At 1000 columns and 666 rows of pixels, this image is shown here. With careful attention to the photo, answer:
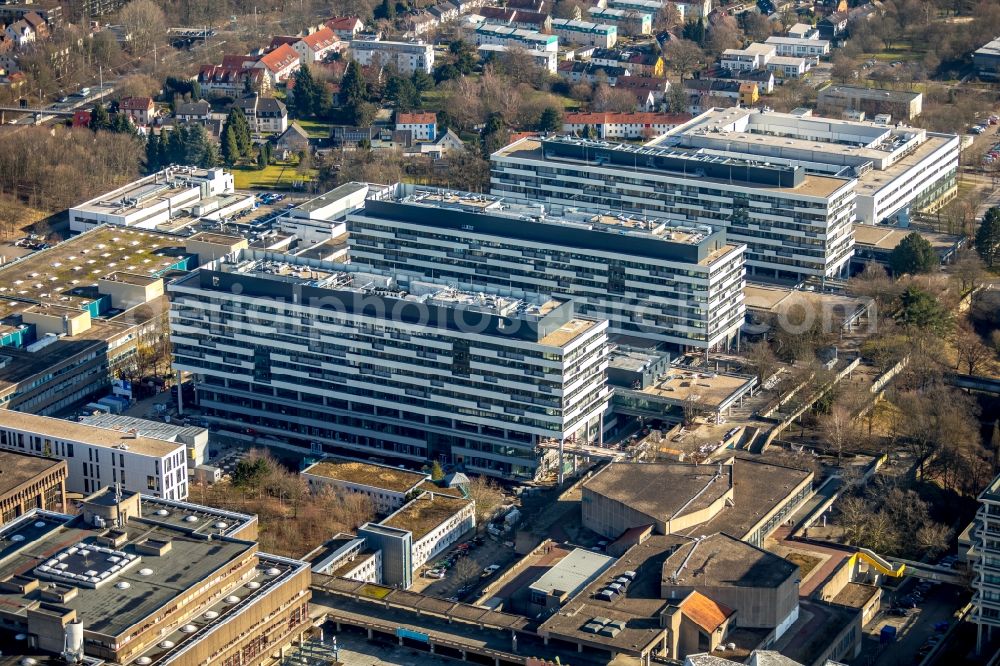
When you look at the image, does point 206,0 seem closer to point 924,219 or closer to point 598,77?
point 598,77

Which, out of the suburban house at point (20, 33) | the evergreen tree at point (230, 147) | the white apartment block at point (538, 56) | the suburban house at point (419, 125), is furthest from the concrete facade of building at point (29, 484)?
the suburban house at point (20, 33)

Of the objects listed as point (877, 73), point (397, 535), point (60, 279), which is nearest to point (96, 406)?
point (60, 279)

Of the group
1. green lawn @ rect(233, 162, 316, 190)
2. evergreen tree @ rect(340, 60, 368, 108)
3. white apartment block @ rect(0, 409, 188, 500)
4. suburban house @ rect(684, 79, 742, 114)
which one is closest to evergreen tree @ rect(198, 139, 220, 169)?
green lawn @ rect(233, 162, 316, 190)

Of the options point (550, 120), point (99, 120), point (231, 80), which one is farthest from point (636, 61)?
point (99, 120)

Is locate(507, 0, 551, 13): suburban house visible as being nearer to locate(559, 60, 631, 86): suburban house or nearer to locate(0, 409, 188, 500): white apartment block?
locate(559, 60, 631, 86): suburban house

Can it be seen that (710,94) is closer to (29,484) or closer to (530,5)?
(530,5)

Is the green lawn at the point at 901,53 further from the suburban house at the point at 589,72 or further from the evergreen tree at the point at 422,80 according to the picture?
the evergreen tree at the point at 422,80
